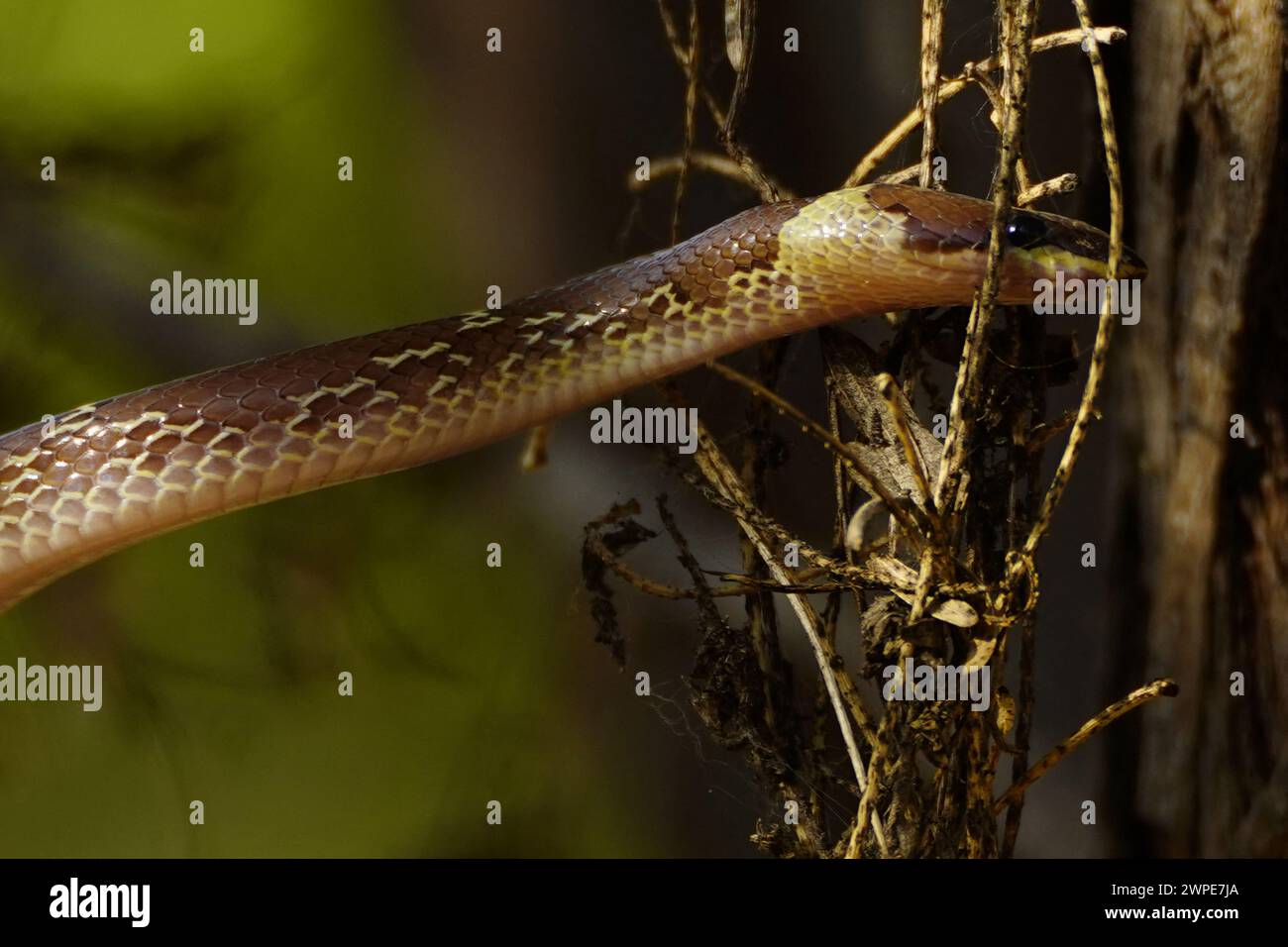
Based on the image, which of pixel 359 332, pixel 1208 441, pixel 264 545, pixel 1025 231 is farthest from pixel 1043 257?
pixel 264 545

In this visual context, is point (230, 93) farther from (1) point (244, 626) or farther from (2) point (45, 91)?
(1) point (244, 626)

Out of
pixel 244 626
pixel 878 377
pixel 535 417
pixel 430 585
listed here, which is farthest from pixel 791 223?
pixel 244 626

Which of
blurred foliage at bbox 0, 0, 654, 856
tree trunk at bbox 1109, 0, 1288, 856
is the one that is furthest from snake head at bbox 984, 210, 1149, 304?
blurred foliage at bbox 0, 0, 654, 856

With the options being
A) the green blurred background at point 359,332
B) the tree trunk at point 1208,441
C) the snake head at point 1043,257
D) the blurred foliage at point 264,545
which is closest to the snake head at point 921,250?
the snake head at point 1043,257

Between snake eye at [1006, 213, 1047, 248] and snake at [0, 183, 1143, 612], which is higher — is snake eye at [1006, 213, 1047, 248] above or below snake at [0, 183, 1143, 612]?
above

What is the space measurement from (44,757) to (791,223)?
1255 mm

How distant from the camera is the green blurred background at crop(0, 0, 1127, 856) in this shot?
4.47ft

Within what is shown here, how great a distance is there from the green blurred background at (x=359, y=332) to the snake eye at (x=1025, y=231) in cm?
21

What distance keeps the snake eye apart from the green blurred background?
21 cm

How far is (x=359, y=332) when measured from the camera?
1.40m

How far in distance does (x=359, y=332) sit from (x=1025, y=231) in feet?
2.86

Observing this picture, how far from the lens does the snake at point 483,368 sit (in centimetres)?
111

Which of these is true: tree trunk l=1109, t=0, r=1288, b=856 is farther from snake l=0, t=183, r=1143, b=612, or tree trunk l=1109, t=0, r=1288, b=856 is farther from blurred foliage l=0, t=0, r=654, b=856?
blurred foliage l=0, t=0, r=654, b=856

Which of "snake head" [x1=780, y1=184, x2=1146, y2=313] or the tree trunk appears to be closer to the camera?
"snake head" [x1=780, y1=184, x2=1146, y2=313]
